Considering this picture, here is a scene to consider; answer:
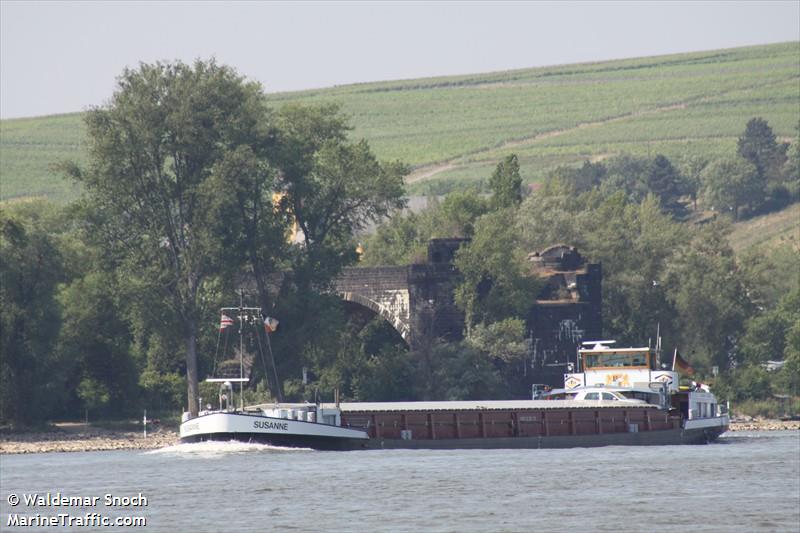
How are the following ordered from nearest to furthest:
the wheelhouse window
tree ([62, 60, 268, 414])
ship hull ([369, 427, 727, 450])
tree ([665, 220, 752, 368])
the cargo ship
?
the cargo ship → ship hull ([369, 427, 727, 450]) → the wheelhouse window → tree ([62, 60, 268, 414]) → tree ([665, 220, 752, 368])

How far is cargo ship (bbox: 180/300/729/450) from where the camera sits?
7738 cm

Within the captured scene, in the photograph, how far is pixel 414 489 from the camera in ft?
196

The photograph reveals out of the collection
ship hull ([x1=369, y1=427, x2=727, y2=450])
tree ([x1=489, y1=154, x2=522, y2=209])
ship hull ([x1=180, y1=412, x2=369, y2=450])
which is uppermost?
tree ([x1=489, y1=154, x2=522, y2=209])

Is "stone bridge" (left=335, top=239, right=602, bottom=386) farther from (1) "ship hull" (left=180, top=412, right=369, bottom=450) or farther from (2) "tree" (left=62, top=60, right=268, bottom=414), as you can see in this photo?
(1) "ship hull" (left=180, top=412, right=369, bottom=450)

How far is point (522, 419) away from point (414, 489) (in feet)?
88.3

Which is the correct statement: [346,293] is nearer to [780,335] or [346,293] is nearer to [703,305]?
[703,305]

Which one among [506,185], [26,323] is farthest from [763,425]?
[26,323]

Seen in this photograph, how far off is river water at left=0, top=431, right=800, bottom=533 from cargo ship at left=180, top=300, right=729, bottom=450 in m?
1.17

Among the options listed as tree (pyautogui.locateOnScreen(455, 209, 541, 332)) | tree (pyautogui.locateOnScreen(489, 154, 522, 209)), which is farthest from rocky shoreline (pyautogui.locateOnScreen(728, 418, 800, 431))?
tree (pyautogui.locateOnScreen(489, 154, 522, 209))

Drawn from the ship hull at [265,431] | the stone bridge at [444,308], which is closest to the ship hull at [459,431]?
the ship hull at [265,431]

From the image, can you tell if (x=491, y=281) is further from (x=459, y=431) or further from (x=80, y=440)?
(x=80, y=440)

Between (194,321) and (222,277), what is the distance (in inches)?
127

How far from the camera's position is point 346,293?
116 m

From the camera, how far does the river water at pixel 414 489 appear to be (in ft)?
166
